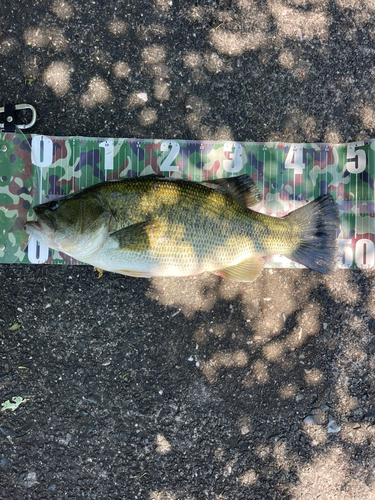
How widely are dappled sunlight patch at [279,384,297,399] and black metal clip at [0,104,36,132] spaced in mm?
3421

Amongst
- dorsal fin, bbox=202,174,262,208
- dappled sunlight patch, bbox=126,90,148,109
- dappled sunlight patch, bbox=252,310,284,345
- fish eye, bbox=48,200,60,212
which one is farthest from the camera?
dappled sunlight patch, bbox=252,310,284,345

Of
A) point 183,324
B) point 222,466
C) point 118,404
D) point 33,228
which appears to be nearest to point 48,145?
point 33,228

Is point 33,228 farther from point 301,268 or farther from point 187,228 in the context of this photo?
point 301,268

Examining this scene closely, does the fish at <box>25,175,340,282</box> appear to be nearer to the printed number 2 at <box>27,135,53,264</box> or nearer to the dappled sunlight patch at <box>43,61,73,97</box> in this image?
the printed number 2 at <box>27,135,53,264</box>

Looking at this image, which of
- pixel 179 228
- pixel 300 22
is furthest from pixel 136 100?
pixel 300 22

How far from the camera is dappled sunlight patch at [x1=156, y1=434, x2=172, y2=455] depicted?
3.27m

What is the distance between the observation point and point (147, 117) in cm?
324

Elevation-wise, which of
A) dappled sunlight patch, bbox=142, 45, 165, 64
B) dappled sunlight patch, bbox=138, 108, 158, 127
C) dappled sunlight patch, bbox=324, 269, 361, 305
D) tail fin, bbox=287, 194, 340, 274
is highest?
dappled sunlight patch, bbox=142, 45, 165, 64

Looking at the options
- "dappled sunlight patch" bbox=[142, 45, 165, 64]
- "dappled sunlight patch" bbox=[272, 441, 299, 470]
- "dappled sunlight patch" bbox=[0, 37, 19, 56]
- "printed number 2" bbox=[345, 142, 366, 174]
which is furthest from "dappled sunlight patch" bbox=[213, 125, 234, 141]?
"dappled sunlight patch" bbox=[272, 441, 299, 470]

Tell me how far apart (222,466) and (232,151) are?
3.00m

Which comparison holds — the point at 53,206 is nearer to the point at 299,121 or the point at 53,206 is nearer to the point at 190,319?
the point at 190,319

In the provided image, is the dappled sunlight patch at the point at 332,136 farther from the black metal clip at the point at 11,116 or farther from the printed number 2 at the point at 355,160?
the black metal clip at the point at 11,116

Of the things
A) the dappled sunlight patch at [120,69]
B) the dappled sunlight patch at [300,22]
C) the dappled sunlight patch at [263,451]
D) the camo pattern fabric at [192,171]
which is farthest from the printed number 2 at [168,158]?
the dappled sunlight patch at [263,451]

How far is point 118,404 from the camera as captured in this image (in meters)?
3.24
